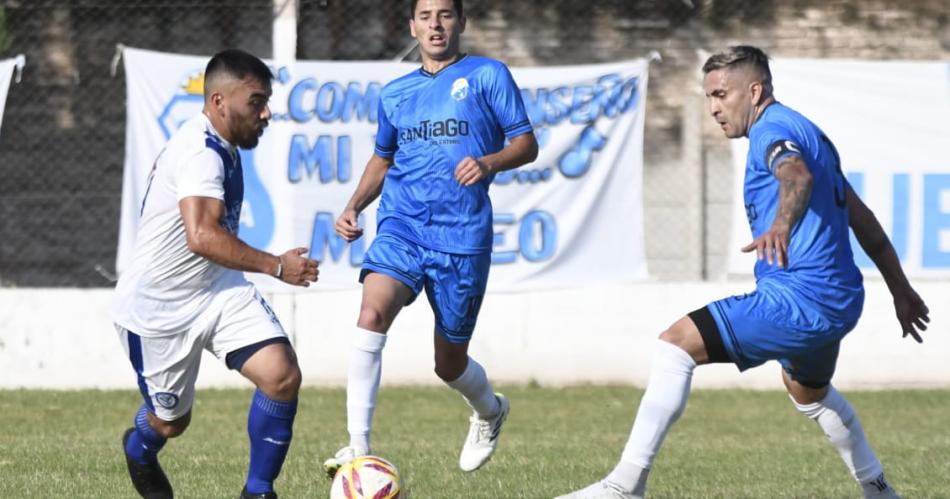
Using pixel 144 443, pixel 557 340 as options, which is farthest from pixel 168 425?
pixel 557 340

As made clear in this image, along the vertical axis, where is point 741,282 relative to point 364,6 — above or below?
below

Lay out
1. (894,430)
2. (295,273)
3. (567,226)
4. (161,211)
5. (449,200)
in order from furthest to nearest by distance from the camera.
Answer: (567,226) → (894,430) → (449,200) → (161,211) → (295,273)

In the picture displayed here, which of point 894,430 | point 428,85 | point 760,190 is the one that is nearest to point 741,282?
point 894,430

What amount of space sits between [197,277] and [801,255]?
249cm

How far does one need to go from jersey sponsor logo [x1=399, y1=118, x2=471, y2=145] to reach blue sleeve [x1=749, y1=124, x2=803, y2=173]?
6.00 feet

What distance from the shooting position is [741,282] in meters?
12.9

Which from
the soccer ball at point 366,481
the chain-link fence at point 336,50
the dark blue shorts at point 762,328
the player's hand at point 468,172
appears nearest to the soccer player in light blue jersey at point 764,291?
the dark blue shorts at point 762,328

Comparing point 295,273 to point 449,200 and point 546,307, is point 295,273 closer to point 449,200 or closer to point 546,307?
point 449,200

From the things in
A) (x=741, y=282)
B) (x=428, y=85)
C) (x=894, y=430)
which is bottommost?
(x=894, y=430)

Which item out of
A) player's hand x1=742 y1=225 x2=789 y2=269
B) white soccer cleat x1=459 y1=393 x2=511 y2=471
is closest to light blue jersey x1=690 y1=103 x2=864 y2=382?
player's hand x1=742 y1=225 x2=789 y2=269

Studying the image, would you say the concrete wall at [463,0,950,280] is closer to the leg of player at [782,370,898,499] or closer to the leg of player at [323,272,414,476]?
the leg of player at [323,272,414,476]

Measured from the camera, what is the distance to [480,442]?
26.5 feet

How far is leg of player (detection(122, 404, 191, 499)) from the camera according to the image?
22.2 feet

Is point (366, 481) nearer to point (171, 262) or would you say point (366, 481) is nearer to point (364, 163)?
point (171, 262)
